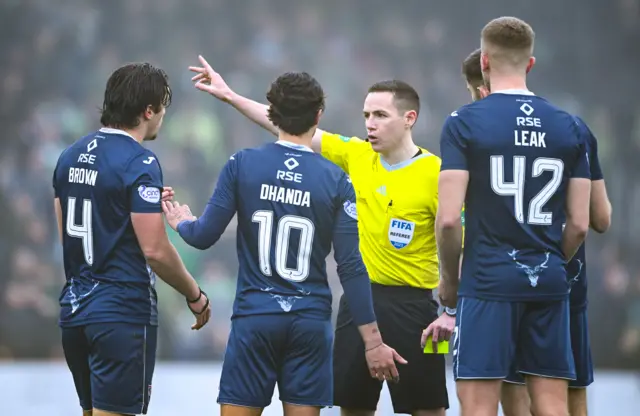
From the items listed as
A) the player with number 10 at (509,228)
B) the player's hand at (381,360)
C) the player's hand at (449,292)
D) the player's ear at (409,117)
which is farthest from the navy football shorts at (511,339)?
the player's ear at (409,117)

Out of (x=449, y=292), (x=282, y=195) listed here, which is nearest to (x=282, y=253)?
(x=282, y=195)

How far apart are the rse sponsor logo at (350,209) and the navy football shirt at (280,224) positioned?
0.15 ft

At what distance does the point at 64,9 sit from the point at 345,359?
829cm

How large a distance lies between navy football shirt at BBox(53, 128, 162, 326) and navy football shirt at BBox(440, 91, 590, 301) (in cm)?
123

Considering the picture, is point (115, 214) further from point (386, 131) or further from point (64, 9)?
point (64, 9)

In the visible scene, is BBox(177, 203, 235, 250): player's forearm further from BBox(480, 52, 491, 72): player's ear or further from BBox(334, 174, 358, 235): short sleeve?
BBox(480, 52, 491, 72): player's ear

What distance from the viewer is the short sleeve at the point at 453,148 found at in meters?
3.95

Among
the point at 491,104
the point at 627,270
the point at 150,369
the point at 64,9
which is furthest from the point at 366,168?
the point at 64,9

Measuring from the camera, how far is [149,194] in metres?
4.05

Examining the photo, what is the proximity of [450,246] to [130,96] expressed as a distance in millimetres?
1447

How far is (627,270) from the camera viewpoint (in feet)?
37.7

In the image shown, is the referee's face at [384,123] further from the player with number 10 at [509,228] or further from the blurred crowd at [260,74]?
the blurred crowd at [260,74]

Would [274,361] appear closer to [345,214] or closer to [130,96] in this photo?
[345,214]

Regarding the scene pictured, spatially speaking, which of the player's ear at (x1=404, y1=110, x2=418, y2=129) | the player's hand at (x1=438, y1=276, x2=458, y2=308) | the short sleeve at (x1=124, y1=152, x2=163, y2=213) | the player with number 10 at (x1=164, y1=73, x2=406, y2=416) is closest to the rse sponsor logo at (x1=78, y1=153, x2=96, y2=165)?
the short sleeve at (x1=124, y1=152, x2=163, y2=213)
